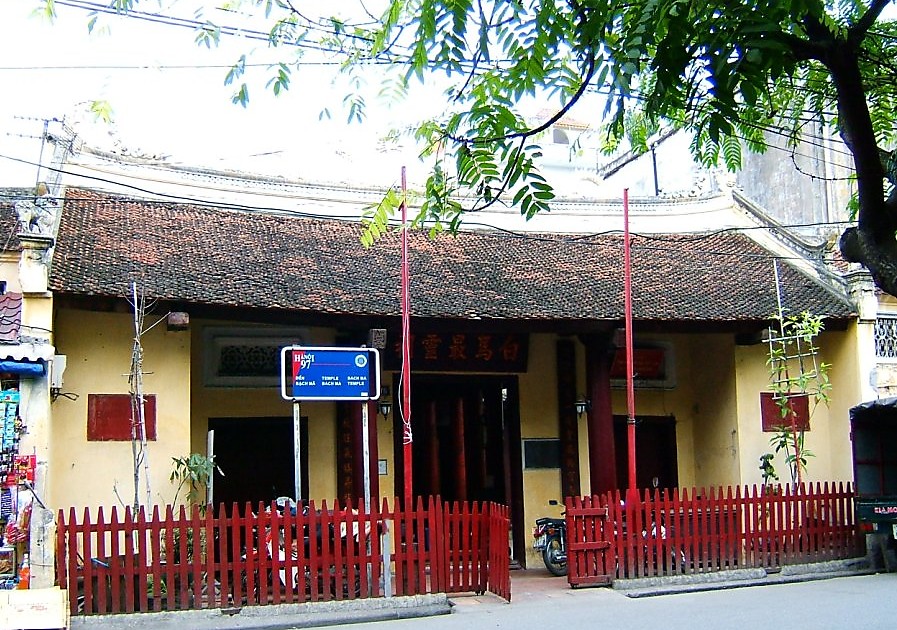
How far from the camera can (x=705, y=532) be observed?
39.6ft

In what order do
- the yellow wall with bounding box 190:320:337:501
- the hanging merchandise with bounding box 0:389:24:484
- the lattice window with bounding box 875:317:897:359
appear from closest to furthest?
the hanging merchandise with bounding box 0:389:24:484
the yellow wall with bounding box 190:320:337:501
the lattice window with bounding box 875:317:897:359

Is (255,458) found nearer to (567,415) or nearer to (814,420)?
(567,415)

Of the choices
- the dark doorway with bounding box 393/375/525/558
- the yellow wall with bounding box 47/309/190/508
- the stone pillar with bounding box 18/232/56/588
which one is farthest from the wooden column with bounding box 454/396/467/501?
the stone pillar with bounding box 18/232/56/588

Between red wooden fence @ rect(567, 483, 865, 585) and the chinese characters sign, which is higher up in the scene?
the chinese characters sign

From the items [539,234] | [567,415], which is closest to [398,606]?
[567,415]

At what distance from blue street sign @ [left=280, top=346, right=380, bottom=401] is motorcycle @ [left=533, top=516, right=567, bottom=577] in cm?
484

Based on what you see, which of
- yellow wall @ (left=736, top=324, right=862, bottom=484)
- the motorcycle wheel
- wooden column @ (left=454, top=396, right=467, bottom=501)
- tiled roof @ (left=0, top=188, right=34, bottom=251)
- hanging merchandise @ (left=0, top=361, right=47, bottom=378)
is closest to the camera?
hanging merchandise @ (left=0, top=361, right=47, bottom=378)

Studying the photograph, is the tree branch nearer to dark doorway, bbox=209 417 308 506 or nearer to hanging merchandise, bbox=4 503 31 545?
hanging merchandise, bbox=4 503 31 545

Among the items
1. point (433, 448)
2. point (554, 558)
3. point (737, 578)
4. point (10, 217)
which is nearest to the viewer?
point (737, 578)

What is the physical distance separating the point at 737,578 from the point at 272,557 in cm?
556

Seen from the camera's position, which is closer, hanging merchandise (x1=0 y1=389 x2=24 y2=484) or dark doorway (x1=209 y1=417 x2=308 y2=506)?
hanging merchandise (x1=0 y1=389 x2=24 y2=484)

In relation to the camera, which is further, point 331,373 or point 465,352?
point 465,352

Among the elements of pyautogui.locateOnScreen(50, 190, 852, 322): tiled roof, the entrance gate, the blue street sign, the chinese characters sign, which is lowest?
the entrance gate

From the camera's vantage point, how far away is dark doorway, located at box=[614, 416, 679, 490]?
16.7 meters
